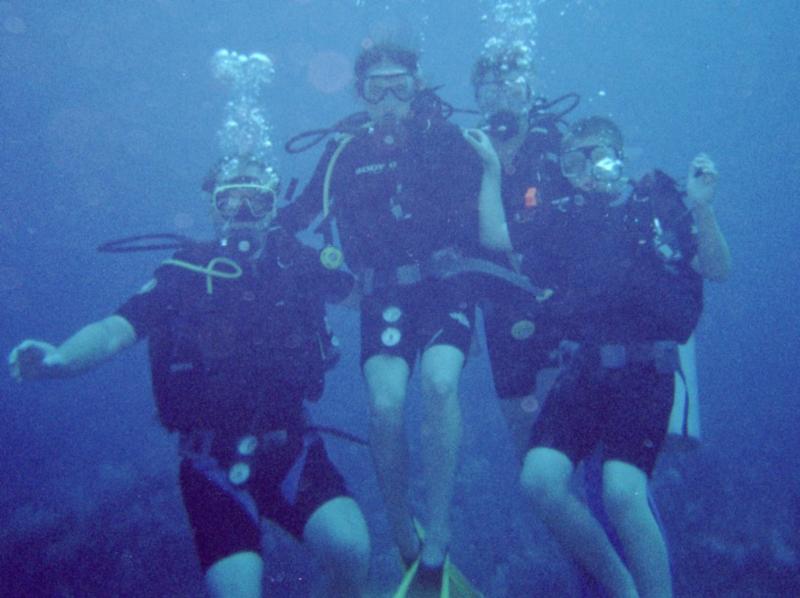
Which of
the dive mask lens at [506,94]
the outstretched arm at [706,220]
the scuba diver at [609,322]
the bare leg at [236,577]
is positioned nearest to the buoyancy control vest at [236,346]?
the bare leg at [236,577]

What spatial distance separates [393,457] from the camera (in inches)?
157

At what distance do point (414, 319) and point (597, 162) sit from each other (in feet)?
6.12

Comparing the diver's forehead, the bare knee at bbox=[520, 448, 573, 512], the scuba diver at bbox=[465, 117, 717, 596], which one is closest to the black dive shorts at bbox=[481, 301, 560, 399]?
the scuba diver at bbox=[465, 117, 717, 596]

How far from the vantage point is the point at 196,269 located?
13.1 ft

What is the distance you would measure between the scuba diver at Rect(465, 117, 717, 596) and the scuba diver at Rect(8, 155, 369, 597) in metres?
1.36

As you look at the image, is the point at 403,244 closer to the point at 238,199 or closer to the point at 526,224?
the point at 526,224

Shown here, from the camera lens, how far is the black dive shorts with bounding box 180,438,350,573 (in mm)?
Result: 3439

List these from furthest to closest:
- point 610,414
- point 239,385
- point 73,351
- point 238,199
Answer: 1. point 238,199
2. point 610,414
3. point 239,385
4. point 73,351

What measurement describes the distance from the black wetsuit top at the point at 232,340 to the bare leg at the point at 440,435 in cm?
80

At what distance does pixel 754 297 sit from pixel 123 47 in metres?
48.8

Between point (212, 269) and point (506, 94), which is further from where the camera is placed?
point (506, 94)

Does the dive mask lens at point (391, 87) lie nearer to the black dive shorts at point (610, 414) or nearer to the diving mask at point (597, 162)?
the diving mask at point (597, 162)

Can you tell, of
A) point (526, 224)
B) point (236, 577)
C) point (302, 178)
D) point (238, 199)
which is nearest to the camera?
point (236, 577)

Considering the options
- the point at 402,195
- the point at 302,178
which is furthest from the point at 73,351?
the point at 302,178
